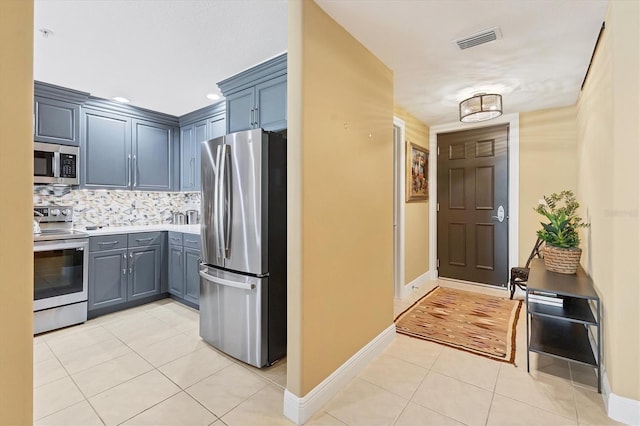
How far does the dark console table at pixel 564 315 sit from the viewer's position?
6.60 ft

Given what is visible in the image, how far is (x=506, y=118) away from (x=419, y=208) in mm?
1591

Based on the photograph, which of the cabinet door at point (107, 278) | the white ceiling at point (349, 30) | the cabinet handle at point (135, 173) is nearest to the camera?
the white ceiling at point (349, 30)

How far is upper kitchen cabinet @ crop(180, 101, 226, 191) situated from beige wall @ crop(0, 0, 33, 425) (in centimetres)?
306

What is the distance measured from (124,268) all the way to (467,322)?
3.75 m

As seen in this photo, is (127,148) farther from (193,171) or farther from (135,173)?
(193,171)

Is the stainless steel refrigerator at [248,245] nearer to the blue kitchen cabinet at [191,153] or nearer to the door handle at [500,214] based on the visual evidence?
the blue kitchen cabinet at [191,153]

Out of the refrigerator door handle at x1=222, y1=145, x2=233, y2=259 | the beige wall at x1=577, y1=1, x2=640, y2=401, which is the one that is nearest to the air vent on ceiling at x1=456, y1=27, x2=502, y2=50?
the beige wall at x1=577, y1=1, x2=640, y2=401

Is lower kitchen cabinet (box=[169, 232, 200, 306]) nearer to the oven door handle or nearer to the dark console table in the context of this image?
the oven door handle

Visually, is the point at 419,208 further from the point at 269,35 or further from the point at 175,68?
the point at 175,68

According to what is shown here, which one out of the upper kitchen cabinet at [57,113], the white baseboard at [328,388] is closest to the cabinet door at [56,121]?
the upper kitchen cabinet at [57,113]

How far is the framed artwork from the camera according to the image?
396 centimetres

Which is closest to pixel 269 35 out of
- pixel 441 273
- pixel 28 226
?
pixel 28 226

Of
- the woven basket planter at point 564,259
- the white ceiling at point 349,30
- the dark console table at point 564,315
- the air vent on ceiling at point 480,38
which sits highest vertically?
the white ceiling at point 349,30

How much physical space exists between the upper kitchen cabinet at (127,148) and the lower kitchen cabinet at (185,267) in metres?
0.91
